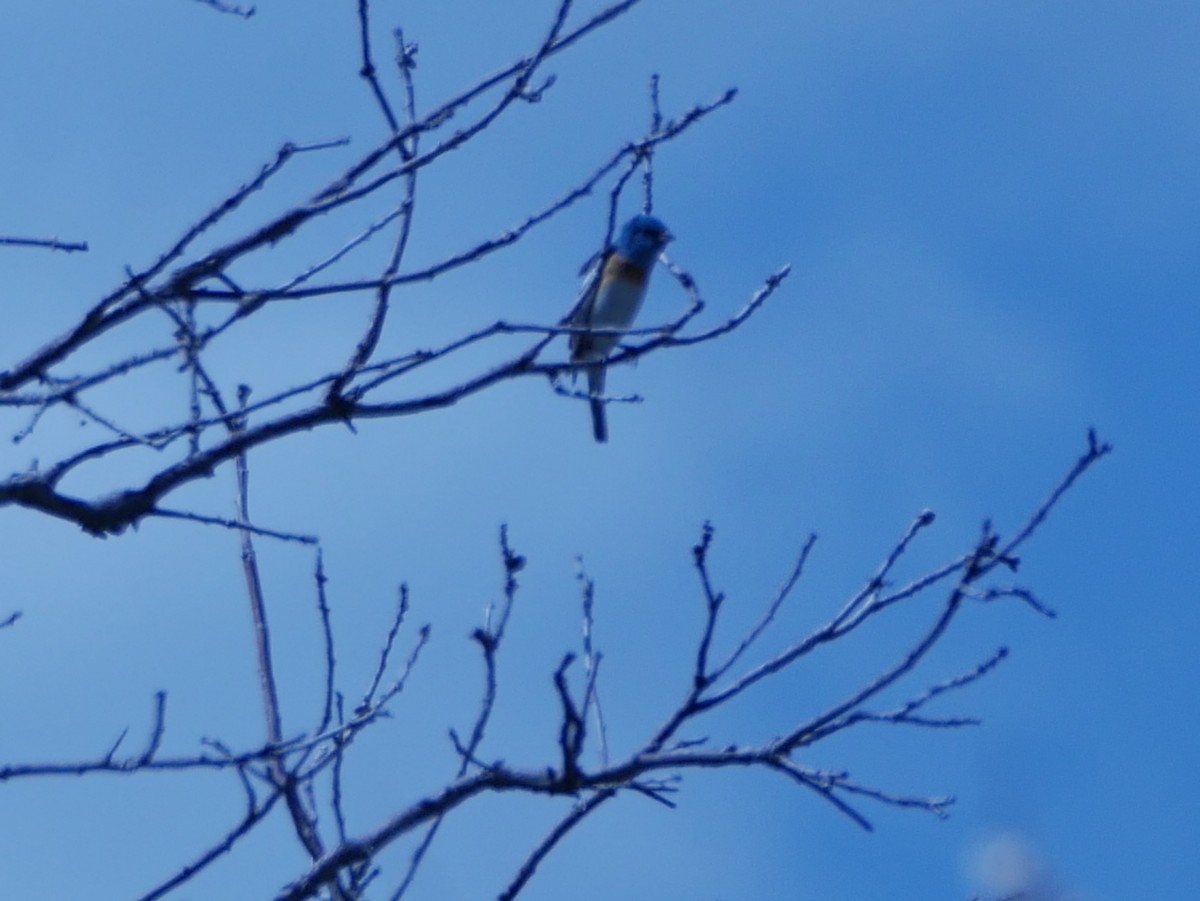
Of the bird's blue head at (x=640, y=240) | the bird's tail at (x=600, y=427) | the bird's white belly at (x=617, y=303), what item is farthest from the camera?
the bird's tail at (x=600, y=427)

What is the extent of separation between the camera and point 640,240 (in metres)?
8.77

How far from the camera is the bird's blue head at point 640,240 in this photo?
29.0 ft

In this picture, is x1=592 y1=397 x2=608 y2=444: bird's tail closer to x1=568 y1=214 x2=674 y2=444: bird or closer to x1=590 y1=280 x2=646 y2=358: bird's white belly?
x1=568 y1=214 x2=674 y2=444: bird

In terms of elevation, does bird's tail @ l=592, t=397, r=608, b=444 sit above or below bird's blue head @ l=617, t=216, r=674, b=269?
below

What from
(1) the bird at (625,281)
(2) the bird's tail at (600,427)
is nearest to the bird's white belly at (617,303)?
(1) the bird at (625,281)

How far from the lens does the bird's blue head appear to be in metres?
8.84

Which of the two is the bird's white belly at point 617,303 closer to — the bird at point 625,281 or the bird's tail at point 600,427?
the bird at point 625,281

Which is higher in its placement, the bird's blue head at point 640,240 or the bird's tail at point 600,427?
the bird's blue head at point 640,240

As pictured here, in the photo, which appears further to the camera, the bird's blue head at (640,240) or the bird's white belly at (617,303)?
the bird's white belly at (617,303)

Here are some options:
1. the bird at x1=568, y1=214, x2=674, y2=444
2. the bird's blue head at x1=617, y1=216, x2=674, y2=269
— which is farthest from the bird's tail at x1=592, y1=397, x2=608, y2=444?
the bird's blue head at x1=617, y1=216, x2=674, y2=269

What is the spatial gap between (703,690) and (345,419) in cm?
100

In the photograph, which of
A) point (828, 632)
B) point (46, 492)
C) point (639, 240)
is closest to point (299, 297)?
point (46, 492)

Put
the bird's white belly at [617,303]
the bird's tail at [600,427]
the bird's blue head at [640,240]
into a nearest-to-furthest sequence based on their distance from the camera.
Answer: the bird's blue head at [640,240] → the bird's white belly at [617,303] → the bird's tail at [600,427]

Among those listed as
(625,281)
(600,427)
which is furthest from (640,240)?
(600,427)
